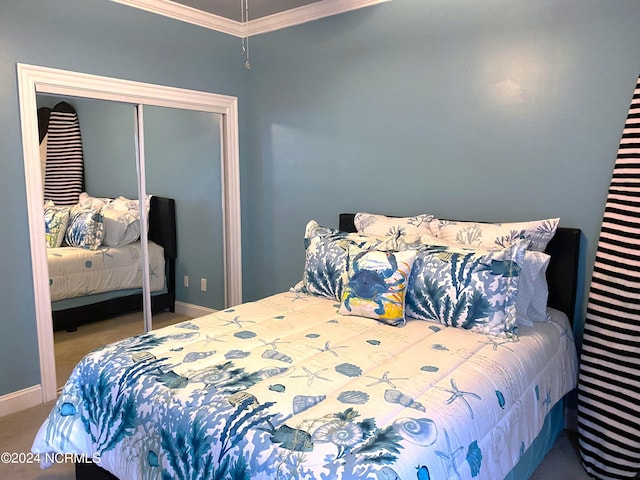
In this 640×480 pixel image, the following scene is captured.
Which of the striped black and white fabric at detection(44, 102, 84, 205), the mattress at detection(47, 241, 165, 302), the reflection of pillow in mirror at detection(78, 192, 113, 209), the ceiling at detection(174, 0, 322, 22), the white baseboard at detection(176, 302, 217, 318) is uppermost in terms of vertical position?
the ceiling at detection(174, 0, 322, 22)

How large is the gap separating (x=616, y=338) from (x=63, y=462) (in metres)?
2.67

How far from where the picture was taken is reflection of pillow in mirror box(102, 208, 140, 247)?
10.5ft

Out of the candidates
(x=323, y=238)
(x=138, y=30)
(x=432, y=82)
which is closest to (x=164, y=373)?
(x=323, y=238)

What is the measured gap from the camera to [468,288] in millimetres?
2145

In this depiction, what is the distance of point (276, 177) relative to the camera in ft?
12.6

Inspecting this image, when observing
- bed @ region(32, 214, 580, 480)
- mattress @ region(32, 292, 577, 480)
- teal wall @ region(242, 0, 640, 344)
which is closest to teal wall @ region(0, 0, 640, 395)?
teal wall @ region(242, 0, 640, 344)

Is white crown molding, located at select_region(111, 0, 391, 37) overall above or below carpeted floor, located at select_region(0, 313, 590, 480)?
above

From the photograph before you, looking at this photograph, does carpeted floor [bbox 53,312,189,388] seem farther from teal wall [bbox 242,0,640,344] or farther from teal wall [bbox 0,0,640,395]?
teal wall [bbox 242,0,640,344]

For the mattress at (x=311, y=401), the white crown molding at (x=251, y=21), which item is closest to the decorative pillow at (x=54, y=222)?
the mattress at (x=311, y=401)

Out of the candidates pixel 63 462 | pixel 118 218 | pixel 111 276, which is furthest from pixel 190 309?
pixel 63 462

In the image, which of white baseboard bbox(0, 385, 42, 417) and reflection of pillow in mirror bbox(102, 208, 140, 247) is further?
reflection of pillow in mirror bbox(102, 208, 140, 247)

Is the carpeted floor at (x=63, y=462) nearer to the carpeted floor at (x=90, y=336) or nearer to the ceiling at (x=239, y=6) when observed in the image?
the carpeted floor at (x=90, y=336)

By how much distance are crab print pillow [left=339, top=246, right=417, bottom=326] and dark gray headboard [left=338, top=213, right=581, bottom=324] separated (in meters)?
0.78

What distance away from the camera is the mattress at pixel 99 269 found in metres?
2.95
